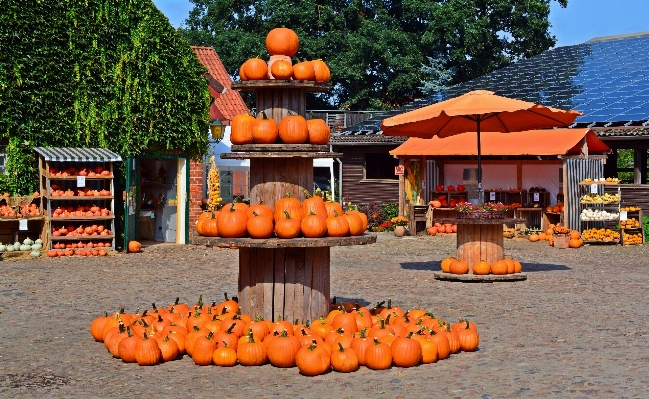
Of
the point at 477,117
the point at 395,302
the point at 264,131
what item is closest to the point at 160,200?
the point at 477,117

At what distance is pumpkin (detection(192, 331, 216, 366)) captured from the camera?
8.73m

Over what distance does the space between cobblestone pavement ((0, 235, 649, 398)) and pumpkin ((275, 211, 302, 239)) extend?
130cm

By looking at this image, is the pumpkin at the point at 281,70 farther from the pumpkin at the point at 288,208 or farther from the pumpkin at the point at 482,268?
the pumpkin at the point at 482,268

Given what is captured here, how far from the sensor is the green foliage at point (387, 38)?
165ft

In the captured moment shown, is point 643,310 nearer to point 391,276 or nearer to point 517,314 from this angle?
point 517,314

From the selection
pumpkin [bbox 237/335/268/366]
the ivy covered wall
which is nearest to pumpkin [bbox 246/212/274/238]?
pumpkin [bbox 237/335/268/366]

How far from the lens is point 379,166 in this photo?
3238cm

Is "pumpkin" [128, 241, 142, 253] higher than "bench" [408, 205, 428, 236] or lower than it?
lower

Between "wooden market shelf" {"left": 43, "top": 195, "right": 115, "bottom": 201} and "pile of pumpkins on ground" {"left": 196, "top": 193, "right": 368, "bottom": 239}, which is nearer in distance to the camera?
"pile of pumpkins on ground" {"left": 196, "top": 193, "right": 368, "bottom": 239}

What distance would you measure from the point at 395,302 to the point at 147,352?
15.2ft

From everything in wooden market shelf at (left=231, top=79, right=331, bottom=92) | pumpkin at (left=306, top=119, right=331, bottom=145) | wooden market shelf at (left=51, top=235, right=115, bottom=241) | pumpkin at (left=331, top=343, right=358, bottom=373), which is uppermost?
wooden market shelf at (left=231, top=79, right=331, bottom=92)

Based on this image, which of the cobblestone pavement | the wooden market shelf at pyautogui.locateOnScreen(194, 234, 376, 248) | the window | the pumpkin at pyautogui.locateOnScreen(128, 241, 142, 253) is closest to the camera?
the cobblestone pavement

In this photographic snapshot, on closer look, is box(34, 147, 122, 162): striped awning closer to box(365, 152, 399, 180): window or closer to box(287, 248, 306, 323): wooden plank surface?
box(287, 248, 306, 323): wooden plank surface

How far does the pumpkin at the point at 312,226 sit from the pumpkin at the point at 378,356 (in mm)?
1334
